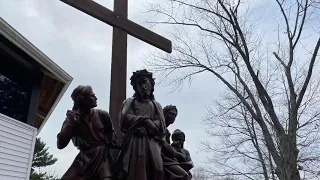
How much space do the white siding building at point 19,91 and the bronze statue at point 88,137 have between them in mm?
7494

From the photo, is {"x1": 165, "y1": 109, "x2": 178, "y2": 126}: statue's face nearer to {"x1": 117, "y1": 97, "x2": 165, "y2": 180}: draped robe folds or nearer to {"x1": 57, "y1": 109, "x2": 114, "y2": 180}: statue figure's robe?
{"x1": 117, "y1": 97, "x2": 165, "y2": 180}: draped robe folds

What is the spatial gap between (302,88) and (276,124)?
1.77 metres

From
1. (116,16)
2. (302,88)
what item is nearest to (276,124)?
(302,88)

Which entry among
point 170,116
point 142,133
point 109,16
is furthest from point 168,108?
point 109,16

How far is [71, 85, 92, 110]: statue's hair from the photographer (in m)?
2.70

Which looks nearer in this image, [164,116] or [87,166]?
[87,166]

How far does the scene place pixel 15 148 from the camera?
33.8ft

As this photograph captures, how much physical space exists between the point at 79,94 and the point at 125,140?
1.59 ft

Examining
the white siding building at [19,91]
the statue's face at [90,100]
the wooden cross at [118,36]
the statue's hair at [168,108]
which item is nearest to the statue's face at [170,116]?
the statue's hair at [168,108]

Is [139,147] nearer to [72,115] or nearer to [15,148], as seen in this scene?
[72,115]

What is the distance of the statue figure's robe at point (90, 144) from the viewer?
8.27 ft

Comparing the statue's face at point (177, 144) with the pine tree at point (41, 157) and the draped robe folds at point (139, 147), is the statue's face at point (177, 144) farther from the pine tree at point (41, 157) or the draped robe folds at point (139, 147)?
the pine tree at point (41, 157)

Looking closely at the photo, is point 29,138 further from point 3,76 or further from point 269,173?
point 269,173

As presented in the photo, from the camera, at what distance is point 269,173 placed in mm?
15070
